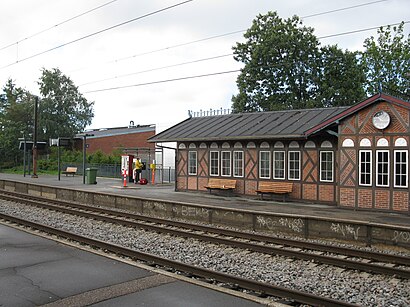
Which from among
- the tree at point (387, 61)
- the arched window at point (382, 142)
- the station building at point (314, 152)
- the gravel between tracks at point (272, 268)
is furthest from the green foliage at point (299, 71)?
the gravel between tracks at point (272, 268)

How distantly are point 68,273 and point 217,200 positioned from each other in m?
12.0

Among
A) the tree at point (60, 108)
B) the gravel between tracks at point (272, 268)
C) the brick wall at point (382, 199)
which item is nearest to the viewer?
the gravel between tracks at point (272, 268)

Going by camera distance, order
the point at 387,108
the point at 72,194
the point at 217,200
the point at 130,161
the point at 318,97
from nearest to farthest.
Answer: the point at 387,108 → the point at 217,200 → the point at 72,194 → the point at 130,161 → the point at 318,97

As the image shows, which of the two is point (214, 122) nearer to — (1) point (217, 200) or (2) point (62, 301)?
A: (1) point (217, 200)

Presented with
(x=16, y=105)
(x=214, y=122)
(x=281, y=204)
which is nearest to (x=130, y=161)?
(x=214, y=122)

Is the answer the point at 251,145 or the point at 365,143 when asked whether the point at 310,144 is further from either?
the point at 251,145

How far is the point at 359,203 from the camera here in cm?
1639

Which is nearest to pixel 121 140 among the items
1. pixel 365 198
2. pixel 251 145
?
pixel 251 145

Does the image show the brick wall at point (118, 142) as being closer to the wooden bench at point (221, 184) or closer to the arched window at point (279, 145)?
the wooden bench at point (221, 184)

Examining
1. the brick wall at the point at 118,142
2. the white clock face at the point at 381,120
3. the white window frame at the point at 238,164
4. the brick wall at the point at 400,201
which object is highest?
the brick wall at the point at 118,142

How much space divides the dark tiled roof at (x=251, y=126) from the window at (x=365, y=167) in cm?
249

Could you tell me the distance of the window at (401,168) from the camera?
50.5 feet

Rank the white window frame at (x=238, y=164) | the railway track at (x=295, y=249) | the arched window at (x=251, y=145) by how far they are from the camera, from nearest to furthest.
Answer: the railway track at (x=295, y=249)
the arched window at (x=251, y=145)
the white window frame at (x=238, y=164)

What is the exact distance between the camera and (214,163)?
2242 cm
